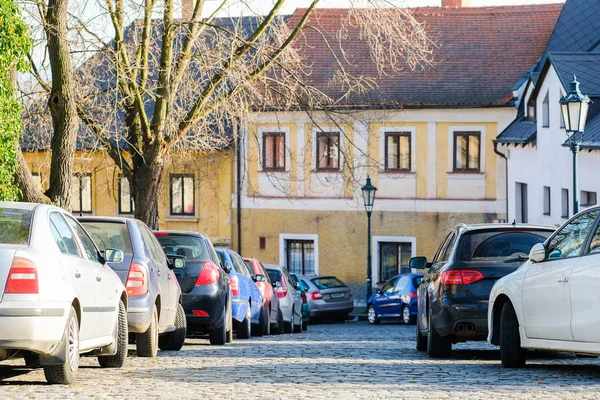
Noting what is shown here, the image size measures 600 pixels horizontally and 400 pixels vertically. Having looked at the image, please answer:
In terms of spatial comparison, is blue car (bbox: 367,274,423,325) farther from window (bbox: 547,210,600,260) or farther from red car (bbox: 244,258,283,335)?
window (bbox: 547,210,600,260)

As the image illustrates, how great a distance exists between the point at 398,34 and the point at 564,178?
11.5m

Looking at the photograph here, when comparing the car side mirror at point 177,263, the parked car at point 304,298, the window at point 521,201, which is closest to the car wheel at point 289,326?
the parked car at point 304,298

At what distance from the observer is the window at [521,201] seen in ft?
132

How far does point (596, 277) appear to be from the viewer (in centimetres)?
994

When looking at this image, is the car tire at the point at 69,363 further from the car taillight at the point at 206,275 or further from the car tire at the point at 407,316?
the car tire at the point at 407,316

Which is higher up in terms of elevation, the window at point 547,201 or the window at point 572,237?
the window at point 547,201

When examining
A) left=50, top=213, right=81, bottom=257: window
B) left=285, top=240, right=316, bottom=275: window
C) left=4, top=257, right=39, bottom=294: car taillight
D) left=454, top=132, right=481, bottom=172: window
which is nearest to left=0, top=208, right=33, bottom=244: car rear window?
left=50, top=213, right=81, bottom=257: window

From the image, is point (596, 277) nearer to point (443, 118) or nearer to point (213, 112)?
point (213, 112)

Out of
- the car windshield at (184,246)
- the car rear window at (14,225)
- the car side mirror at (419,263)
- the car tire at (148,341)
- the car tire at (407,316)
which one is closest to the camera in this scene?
the car rear window at (14,225)

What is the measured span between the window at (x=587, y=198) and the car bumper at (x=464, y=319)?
18.0 metres

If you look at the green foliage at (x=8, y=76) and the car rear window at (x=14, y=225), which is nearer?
the car rear window at (x=14, y=225)

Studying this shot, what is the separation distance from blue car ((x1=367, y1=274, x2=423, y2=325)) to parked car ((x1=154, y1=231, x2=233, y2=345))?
18.2 meters

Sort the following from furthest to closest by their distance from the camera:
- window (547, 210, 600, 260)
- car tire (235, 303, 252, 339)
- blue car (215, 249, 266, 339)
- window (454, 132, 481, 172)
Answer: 1. window (454, 132, 481, 172)
2. car tire (235, 303, 252, 339)
3. blue car (215, 249, 266, 339)
4. window (547, 210, 600, 260)

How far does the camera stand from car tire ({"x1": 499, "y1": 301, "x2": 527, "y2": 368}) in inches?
466
